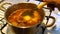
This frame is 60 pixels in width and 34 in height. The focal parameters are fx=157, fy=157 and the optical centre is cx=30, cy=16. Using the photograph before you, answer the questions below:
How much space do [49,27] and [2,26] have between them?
7.8 inches

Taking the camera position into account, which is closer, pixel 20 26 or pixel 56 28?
pixel 20 26

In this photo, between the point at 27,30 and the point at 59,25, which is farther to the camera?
the point at 59,25

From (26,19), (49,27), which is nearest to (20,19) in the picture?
(26,19)

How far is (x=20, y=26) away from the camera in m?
0.54

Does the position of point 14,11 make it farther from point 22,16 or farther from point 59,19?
point 59,19

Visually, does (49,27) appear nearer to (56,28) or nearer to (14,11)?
(56,28)

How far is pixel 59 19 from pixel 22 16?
175 mm

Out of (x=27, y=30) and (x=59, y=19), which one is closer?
(x=27, y=30)

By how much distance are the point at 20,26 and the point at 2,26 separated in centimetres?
15

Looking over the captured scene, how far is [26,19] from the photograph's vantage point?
1.94ft

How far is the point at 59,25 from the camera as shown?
0.66 meters

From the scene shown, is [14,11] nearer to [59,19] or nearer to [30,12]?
[30,12]

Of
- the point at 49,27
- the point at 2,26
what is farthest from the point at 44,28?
the point at 2,26

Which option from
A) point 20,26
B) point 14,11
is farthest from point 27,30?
point 14,11
